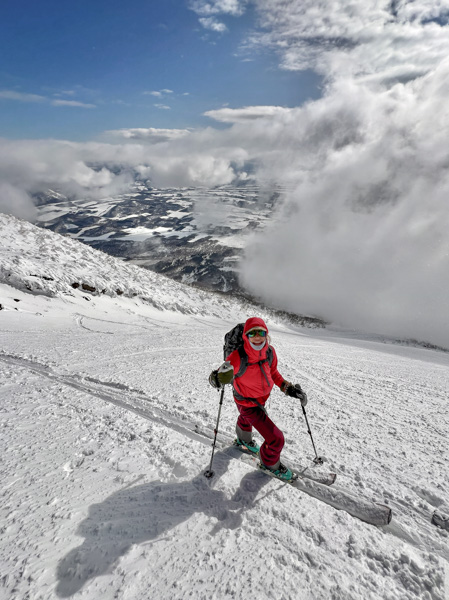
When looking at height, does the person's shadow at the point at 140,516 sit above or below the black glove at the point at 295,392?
below

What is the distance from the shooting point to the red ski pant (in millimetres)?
4613

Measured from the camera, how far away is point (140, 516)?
379 cm

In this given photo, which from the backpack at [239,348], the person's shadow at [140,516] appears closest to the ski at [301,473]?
the person's shadow at [140,516]

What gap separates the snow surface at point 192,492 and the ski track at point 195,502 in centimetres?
2

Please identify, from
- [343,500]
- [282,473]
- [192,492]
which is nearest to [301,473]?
[282,473]

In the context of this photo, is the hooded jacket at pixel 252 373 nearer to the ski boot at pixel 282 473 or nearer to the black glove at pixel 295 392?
the black glove at pixel 295 392

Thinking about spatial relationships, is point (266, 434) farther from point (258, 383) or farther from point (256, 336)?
point (256, 336)

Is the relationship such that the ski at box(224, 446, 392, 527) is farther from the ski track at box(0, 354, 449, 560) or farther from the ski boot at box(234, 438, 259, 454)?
the ski boot at box(234, 438, 259, 454)

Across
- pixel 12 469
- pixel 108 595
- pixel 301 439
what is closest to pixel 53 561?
pixel 108 595

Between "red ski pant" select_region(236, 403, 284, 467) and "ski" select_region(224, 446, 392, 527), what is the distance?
0.26 meters

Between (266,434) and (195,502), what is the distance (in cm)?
140

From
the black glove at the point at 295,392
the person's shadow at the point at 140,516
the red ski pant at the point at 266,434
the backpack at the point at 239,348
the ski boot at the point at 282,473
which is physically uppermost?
the backpack at the point at 239,348

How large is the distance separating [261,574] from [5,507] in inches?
125

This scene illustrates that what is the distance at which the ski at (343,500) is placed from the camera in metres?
4.01
